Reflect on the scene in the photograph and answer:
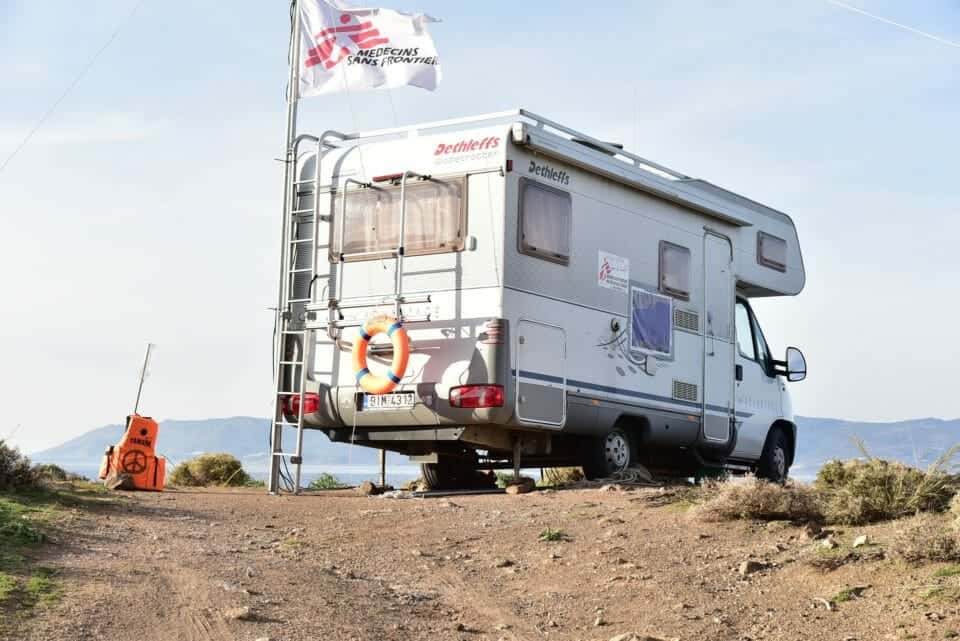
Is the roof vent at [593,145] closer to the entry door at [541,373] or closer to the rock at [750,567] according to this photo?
the entry door at [541,373]

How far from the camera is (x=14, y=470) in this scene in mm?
11094

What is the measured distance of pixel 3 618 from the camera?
657cm

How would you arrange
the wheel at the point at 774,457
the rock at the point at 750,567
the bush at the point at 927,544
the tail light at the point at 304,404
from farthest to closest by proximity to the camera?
the wheel at the point at 774,457, the tail light at the point at 304,404, the rock at the point at 750,567, the bush at the point at 927,544

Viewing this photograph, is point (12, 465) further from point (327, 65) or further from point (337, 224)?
point (327, 65)

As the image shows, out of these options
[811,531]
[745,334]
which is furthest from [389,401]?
[745,334]

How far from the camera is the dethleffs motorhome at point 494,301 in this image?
476 inches

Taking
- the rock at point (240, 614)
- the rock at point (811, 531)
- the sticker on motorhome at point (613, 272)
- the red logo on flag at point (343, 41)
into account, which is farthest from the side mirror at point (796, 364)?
the rock at point (240, 614)

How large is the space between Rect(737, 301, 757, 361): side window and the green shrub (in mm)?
4867

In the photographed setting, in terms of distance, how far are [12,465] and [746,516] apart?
5.97 m

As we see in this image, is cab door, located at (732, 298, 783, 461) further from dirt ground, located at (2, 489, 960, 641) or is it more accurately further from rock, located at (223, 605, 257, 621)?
rock, located at (223, 605, 257, 621)

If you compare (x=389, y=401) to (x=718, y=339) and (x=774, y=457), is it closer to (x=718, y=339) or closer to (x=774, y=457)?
(x=718, y=339)

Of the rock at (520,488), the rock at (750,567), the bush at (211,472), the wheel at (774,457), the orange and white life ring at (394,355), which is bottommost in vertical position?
the rock at (750,567)

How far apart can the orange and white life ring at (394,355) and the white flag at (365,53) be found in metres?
3.04

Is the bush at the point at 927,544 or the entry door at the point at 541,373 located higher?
the entry door at the point at 541,373
